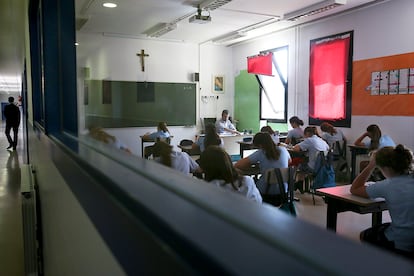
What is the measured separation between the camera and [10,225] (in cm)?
366

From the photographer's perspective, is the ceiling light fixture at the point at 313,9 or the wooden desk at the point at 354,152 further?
the wooden desk at the point at 354,152

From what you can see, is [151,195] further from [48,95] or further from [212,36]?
[212,36]

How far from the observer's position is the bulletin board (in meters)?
4.79

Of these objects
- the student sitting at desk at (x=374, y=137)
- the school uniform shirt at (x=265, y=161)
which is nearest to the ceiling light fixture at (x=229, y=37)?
the student sitting at desk at (x=374, y=137)

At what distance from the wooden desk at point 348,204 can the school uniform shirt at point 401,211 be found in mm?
342

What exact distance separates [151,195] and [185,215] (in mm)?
103

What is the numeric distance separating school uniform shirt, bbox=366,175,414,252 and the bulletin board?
3.24 meters

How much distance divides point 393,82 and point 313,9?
4.92 feet

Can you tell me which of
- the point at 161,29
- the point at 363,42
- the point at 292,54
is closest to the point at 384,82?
the point at 363,42

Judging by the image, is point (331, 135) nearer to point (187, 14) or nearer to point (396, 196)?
point (187, 14)

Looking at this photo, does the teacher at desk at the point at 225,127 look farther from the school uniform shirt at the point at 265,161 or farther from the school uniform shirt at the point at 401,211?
the school uniform shirt at the point at 401,211

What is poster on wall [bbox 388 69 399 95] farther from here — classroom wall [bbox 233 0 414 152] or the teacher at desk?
the teacher at desk

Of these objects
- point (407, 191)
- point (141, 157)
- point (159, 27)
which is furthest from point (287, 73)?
point (141, 157)

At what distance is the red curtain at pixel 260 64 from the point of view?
7023 millimetres
